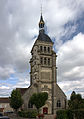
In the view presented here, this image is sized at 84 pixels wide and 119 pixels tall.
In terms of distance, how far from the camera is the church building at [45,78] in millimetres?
49844

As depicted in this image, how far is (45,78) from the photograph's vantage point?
168 feet

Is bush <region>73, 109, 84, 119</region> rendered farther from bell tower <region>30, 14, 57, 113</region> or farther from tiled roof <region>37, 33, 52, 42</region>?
tiled roof <region>37, 33, 52, 42</region>

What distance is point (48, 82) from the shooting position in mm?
51312

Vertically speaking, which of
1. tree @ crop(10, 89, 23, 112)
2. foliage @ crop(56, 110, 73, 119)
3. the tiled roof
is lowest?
foliage @ crop(56, 110, 73, 119)

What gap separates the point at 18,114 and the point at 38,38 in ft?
75.5

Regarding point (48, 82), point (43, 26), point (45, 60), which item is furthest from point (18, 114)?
point (43, 26)

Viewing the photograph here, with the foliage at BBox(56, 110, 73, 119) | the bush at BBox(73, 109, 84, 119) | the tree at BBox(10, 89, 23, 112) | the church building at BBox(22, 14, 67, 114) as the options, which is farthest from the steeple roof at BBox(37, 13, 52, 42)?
the bush at BBox(73, 109, 84, 119)

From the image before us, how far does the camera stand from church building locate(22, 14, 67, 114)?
4984cm

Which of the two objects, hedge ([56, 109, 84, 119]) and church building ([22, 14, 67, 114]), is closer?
hedge ([56, 109, 84, 119])

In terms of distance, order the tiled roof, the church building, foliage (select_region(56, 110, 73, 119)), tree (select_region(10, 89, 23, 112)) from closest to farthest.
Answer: foliage (select_region(56, 110, 73, 119)) < tree (select_region(10, 89, 23, 112)) < the church building < the tiled roof

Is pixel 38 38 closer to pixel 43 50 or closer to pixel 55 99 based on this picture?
pixel 43 50

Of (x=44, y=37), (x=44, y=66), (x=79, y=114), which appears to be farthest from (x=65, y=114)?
(x=44, y=37)

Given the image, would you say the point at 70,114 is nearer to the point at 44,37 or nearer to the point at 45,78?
the point at 45,78

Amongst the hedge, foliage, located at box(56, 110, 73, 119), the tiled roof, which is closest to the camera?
the hedge
